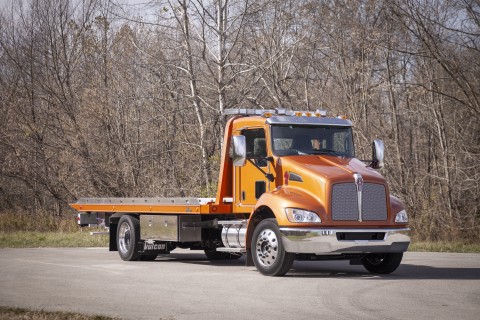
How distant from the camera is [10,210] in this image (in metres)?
37.8

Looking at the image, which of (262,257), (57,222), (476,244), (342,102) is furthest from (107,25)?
(262,257)

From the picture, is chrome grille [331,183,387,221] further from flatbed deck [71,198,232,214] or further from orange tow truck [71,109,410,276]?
flatbed deck [71,198,232,214]

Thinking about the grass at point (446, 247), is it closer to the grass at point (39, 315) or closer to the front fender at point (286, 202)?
the front fender at point (286, 202)

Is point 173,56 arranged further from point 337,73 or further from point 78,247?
point 78,247

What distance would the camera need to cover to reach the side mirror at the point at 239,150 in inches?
574

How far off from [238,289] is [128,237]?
6.56m

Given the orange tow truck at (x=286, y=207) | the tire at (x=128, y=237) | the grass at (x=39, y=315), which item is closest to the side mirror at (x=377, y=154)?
the orange tow truck at (x=286, y=207)

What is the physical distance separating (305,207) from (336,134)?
2576mm

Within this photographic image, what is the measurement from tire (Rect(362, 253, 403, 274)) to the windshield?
1.95m

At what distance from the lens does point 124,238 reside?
18.4m

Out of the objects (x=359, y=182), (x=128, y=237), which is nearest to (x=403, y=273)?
(x=359, y=182)

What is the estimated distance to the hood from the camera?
14.1 metres

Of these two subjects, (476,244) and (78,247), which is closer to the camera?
(476,244)

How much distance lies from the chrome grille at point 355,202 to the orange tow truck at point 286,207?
0.02m
